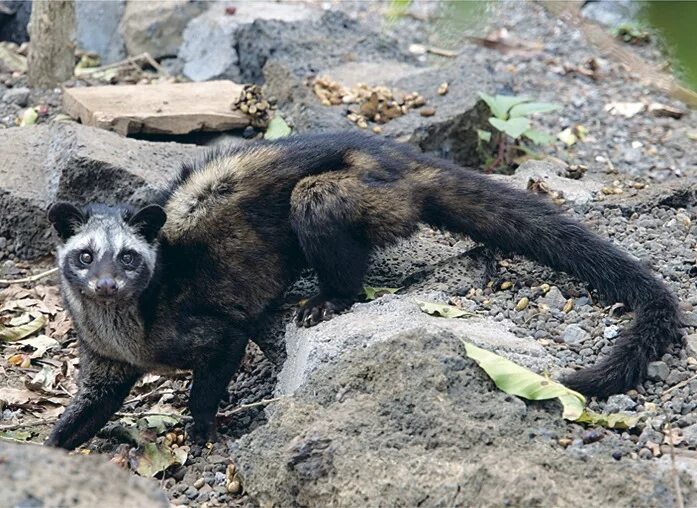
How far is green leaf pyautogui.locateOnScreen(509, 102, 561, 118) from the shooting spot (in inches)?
376

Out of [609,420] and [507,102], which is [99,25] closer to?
[507,102]

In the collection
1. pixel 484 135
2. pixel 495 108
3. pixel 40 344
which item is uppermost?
pixel 495 108

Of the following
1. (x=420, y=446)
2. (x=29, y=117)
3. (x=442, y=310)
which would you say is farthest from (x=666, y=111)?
(x=420, y=446)

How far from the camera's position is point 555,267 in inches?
271

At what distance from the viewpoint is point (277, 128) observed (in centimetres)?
983

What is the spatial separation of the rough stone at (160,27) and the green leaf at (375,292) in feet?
20.1

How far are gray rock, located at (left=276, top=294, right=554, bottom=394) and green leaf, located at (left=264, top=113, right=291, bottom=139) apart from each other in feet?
11.5

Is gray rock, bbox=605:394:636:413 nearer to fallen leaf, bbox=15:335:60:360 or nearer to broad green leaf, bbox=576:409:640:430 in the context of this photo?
broad green leaf, bbox=576:409:640:430

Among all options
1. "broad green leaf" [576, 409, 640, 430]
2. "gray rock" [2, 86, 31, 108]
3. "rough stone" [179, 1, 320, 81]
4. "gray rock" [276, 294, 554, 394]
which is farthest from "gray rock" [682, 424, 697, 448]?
"gray rock" [2, 86, 31, 108]

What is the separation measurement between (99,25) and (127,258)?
6899mm

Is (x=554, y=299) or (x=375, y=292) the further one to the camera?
(x=375, y=292)

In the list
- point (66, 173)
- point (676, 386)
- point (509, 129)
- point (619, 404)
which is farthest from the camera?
point (509, 129)

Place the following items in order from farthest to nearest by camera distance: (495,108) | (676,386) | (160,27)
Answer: (160,27) < (495,108) < (676,386)

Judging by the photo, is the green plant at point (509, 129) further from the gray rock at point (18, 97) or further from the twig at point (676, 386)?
the gray rock at point (18, 97)
